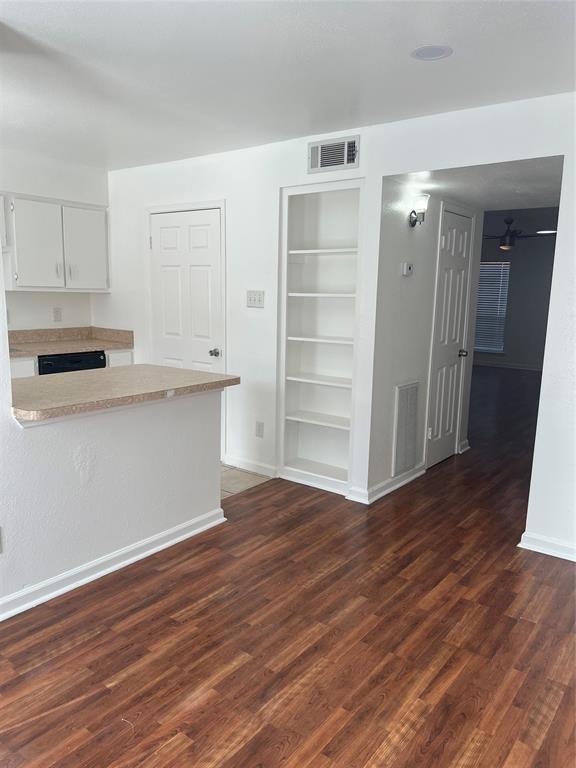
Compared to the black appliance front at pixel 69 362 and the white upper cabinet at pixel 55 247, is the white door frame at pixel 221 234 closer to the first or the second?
the white upper cabinet at pixel 55 247

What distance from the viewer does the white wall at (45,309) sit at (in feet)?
16.8

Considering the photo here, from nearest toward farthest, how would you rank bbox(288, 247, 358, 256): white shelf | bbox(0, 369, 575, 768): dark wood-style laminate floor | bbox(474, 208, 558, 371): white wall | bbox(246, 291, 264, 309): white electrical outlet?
1. bbox(0, 369, 575, 768): dark wood-style laminate floor
2. bbox(288, 247, 358, 256): white shelf
3. bbox(246, 291, 264, 309): white electrical outlet
4. bbox(474, 208, 558, 371): white wall

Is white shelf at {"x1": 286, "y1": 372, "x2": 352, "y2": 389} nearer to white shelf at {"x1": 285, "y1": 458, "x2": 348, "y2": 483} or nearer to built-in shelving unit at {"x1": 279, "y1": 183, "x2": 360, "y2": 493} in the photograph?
built-in shelving unit at {"x1": 279, "y1": 183, "x2": 360, "y2": 493}

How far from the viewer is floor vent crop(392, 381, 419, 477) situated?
4.16m

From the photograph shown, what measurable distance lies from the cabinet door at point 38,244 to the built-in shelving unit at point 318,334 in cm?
211

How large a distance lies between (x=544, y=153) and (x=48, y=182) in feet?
12.6

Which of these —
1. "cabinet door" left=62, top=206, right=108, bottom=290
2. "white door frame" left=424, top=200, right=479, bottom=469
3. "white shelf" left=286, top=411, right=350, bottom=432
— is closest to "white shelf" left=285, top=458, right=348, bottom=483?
"white shelf" left=286, top=411, right=350, bottom=432

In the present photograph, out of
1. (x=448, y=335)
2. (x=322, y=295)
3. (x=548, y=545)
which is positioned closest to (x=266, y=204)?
(x=322, y=295)

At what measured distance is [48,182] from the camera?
480 centimetres

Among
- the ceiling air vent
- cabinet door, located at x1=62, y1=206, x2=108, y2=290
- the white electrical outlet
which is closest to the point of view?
the ceiling air vent

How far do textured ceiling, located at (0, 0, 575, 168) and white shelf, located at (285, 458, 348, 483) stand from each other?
237 cm

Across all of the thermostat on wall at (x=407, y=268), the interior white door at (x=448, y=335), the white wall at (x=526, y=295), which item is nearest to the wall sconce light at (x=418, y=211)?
the thermostat on wall at (x=407, y=268)

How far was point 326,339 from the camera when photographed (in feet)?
13.6

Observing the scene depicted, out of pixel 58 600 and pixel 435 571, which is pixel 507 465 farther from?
pixel 58 600
